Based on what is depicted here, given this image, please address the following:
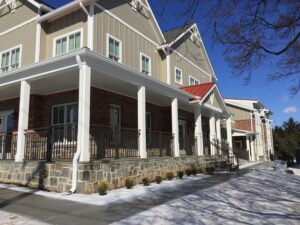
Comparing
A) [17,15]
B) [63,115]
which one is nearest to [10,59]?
[17,15]

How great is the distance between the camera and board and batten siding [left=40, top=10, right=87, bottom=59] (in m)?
12.3

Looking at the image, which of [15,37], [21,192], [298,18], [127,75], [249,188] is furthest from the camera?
[15,37]

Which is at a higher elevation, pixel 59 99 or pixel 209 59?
A: pixel 209 59

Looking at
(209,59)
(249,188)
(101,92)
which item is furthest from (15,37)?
(209,59)

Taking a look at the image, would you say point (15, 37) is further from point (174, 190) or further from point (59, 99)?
point (174, 190)

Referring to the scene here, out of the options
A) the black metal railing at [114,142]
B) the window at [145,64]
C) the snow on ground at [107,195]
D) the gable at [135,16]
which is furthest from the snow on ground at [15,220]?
the window at [145,64]

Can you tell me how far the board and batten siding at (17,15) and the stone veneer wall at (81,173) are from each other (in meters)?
6.93

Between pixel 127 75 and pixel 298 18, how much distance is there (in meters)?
6.08

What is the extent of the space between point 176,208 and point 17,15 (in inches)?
491

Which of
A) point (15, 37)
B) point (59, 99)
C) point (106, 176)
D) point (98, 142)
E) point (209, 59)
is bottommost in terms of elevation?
point (106, 176)

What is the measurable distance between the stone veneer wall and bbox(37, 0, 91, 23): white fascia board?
6.34 m

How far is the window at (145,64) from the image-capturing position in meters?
15.2

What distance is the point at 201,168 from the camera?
49.6 feet

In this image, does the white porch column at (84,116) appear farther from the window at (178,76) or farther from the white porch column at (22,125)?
the window at (178,76)
